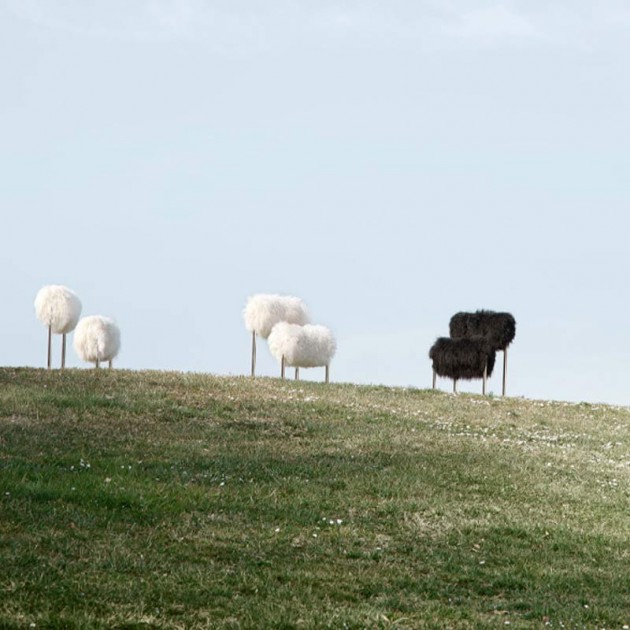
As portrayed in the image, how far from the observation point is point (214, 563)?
33.3 feet

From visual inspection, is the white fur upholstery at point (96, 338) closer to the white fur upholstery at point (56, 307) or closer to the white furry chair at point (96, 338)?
the white furry chair at point (96, 338)

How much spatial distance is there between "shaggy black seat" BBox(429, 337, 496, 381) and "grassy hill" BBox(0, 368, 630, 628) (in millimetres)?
8713

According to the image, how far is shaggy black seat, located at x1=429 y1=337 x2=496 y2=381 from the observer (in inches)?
1177

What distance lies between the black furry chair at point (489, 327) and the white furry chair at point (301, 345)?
4709 mm

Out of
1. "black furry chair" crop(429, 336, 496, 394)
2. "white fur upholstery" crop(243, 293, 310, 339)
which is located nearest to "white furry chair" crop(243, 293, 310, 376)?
"white fur upholstery" crop(243, 293, 310, 339)

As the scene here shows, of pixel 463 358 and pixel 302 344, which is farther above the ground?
pixel 302 344

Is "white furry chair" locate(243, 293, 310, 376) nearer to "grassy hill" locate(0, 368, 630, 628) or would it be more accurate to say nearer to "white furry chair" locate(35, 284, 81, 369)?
"white furry chair" locate(35, 284, 81, 369)

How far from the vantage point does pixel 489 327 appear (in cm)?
3070

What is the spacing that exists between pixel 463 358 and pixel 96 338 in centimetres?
1164

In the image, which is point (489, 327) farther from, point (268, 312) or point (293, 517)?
point (293, 517)

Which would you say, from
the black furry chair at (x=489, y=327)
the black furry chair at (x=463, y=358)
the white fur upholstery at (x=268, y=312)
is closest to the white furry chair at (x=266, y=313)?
the white fur upholstery at (x=268, y=312)

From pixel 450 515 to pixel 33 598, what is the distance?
19.8 feet

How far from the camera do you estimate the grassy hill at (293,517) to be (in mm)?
9133

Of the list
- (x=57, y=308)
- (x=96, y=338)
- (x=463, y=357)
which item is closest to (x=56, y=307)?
(x=57, y=308)
